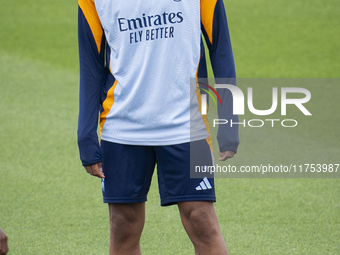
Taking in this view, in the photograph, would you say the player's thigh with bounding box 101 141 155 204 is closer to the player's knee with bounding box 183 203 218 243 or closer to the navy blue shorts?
the navy blue shorts

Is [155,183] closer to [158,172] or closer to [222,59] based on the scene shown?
[158,172]

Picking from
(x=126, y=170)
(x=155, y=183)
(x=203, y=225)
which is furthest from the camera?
(x=155, y=183)

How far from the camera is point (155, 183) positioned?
13.8 feet

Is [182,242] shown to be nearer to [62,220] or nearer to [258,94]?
[62,220]

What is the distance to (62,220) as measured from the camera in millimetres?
3520

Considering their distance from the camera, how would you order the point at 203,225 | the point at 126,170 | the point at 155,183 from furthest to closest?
the point at 155,183 → the point at 126,170 → the point at 203,225

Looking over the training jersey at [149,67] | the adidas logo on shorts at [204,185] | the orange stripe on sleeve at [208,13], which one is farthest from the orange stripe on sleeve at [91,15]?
the adidas logo on shorts at [204,185]

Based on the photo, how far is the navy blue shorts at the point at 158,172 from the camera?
2055mm

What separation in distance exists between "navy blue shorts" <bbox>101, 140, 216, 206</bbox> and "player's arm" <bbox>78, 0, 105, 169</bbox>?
0.08 meters

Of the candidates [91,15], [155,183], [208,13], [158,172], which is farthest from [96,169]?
[155,183]

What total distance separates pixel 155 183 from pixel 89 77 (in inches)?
86.4

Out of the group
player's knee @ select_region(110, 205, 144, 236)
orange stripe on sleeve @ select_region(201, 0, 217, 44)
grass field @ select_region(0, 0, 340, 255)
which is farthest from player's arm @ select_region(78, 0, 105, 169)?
grass field @ select_region(0, 0, 340, 255)

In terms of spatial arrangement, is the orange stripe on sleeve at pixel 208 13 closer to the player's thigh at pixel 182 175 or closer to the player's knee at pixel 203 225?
the player's thigh at pixel 182 175

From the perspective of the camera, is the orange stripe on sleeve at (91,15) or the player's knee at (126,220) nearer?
the orange stripe on sleeve at (91,15)
